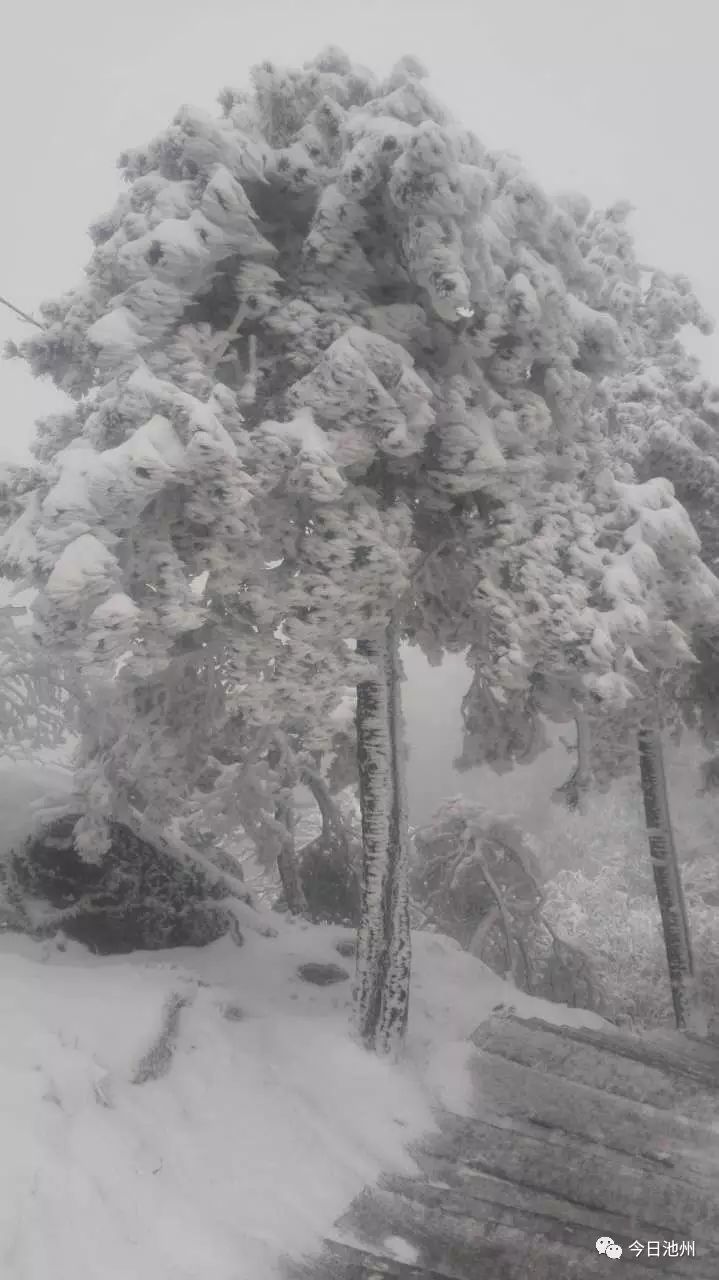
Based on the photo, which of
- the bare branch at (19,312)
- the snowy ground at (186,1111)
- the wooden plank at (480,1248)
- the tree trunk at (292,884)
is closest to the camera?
the snowy ground at (186,1111)

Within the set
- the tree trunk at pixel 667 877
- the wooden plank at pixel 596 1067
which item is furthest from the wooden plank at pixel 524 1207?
the tree trunk at pixel 667 877

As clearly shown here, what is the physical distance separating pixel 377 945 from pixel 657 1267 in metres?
3.34

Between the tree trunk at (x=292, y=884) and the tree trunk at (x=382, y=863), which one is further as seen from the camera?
the tree trunk at (x=292, y=884)

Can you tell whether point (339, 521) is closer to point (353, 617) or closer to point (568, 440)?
point (353, 617)

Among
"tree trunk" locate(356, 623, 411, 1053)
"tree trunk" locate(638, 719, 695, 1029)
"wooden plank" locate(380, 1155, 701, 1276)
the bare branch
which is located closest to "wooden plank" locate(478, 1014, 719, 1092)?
"tree trunk" locate(638, 719, 695, 1029)

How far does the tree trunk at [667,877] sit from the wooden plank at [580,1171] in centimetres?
444

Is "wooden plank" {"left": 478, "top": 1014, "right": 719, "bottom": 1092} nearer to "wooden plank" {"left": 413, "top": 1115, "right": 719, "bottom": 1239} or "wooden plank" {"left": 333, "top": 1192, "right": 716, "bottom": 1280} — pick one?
"wooden plank" {"left": 413, "top": 1115, "right": 719, "bottom": 1239}

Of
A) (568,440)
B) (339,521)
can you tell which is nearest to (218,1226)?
(339,521)

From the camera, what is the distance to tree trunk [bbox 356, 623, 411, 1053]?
24.9 ft

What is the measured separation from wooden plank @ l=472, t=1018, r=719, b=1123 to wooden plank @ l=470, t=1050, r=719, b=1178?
124 mm

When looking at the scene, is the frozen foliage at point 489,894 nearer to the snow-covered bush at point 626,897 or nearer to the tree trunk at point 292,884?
the snow-covered bush at point 626,897

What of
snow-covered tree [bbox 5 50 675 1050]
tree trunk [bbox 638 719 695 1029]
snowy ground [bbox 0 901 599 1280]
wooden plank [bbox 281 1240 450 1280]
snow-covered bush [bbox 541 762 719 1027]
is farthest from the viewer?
snow-covered bush [bbox 541 762 719 1027]

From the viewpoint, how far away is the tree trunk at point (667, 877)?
10367 mm

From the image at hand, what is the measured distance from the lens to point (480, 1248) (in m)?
5.19
